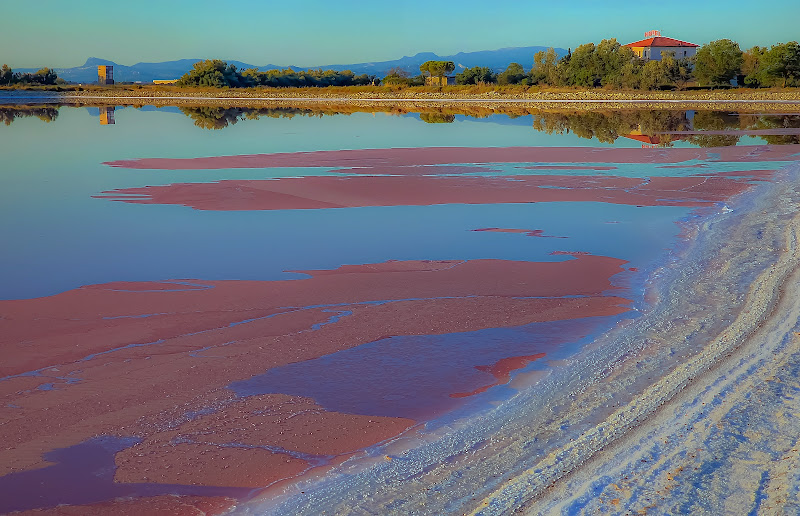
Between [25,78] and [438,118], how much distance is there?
7112cm

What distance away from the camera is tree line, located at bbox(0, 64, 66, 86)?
294 feet

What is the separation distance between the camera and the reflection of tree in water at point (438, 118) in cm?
4086

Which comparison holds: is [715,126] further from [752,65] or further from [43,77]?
[43,77]

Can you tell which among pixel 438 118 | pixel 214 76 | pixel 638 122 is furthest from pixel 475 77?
pixel 638 122

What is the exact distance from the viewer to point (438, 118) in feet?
143

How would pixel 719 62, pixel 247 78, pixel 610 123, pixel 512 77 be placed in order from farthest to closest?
pixel 247 78, pixel 512 77, pixel 719 62, pixel 610 123

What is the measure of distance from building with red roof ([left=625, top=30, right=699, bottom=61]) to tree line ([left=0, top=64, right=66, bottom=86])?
236ft

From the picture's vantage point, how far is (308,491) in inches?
192

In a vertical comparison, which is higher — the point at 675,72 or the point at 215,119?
the point at 675,72

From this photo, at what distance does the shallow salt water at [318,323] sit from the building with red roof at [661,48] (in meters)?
82.3

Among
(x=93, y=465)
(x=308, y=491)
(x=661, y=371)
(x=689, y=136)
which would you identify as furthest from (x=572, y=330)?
(x=689, y=136)

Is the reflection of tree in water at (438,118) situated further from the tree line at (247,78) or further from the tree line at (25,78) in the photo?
the tree line at (25,78)

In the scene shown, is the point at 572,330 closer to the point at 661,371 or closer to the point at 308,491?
the point at 661,371

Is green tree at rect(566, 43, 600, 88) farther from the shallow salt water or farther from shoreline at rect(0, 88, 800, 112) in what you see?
the shallow salt water
